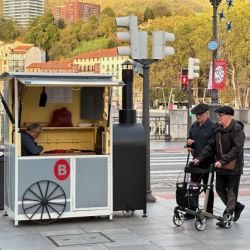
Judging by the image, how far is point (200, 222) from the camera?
28.7ft

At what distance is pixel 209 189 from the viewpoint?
9.01 metres

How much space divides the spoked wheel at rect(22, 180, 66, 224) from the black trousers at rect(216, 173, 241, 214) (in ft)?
7.36

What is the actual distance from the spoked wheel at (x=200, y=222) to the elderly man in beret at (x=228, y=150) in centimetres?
30

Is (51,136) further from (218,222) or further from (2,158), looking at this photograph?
(218,222)

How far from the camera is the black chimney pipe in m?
9.93

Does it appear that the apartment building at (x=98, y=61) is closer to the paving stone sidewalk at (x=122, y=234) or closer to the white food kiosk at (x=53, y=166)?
the white food kiosk at (x=53, y=166)

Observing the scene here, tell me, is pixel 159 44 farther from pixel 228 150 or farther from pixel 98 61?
pixel 98 61

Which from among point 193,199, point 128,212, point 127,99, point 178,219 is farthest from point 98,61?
point 193,199

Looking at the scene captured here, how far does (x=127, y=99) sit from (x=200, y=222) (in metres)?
2.54

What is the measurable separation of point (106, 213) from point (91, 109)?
1754mm

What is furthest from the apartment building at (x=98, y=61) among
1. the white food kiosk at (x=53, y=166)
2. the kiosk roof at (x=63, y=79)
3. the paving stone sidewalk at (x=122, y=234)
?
the kiosk roof at (x=63, y=79)

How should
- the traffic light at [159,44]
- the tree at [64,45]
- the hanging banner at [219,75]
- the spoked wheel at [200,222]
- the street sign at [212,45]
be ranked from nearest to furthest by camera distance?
the spoked wheel at [200,222]
the traffic light at [159,44]
the street sign at [212,45]
the hanging banner at [219,75]
the tree at [64,45]

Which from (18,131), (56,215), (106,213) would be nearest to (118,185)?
(106,213)

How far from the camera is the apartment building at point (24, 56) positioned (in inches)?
6356
